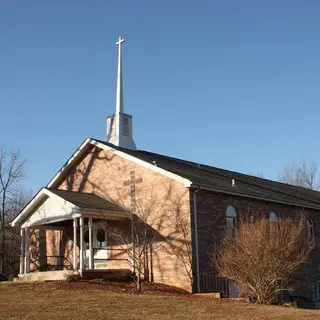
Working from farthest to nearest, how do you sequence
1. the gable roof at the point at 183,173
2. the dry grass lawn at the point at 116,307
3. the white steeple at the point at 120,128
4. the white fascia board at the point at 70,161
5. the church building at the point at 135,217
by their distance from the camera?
the white steeple at the point at 120,128 < the white fascia board at the point at 70,161 < the gable roof at the point at 183,173 < the church building at the point at 135,217 < the dry grass lawn at the point at 116,307

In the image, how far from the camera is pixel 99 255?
25.4 meters

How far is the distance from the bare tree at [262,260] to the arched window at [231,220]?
386 cm

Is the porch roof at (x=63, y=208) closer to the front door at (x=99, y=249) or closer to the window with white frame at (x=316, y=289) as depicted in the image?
the front door at (x=99, y=249)

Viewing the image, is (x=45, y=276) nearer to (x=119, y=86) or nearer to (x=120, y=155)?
(x=120, y=155)

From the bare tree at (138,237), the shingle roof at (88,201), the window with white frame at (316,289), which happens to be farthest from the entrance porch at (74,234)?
the window with white frame at (316,289)

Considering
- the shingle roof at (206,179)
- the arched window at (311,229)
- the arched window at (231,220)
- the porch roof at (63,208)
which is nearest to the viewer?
the porch roof at (63,208)

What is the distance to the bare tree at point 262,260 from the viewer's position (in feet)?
61.3

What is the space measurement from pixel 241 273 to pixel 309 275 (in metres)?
9.56

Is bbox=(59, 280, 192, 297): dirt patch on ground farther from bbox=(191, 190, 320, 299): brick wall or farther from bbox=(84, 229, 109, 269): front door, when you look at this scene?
bbox=(84, 229, 109, 269): front door

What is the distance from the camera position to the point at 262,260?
18.7 m

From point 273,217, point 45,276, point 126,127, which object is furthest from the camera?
point 126,127

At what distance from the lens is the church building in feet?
72.8

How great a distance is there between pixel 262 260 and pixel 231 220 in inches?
221

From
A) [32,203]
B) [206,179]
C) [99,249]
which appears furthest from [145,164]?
[32,203]
